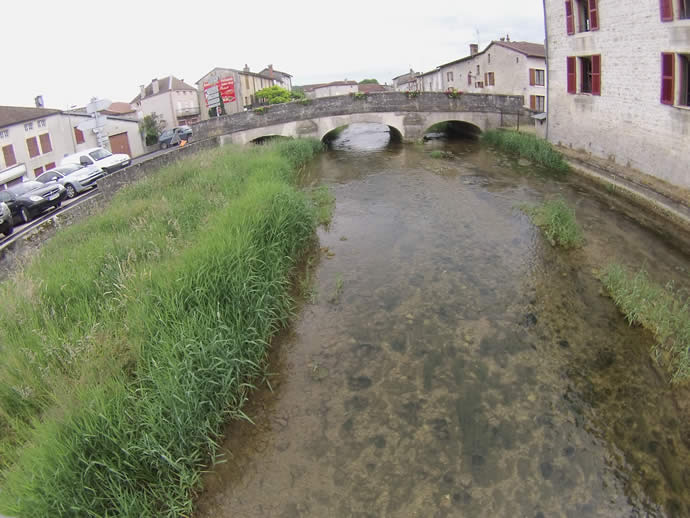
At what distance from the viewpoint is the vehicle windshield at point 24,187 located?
1785 cm

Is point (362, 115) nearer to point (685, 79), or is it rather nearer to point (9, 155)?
point (685, 79)

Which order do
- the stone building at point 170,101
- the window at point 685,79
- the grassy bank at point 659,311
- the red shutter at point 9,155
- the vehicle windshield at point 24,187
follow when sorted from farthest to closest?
1. the stone building at point 170,101
2. the red shutter at point 9,155
3. the vehicle windshield at point 24,187
4. the window at point 685,79
5. the grassy bank at point 659,311

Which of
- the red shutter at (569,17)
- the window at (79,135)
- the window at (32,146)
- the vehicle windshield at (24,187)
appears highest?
the red shutter at (569,17)

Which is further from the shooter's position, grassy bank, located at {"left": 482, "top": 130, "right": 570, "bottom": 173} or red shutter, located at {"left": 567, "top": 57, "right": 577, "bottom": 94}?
grassy bank, located at {"left": 482, "top": 130, "right": 570, "bottom": 173}

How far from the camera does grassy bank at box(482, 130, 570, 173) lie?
19.1 m

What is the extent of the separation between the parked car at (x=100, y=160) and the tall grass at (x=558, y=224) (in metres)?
19.4

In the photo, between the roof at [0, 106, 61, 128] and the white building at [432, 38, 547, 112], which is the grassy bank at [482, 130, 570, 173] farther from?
the roof at [0, 106, 61, 128]

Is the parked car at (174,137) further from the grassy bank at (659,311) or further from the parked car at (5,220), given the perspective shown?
the grassy bank at (659,311)

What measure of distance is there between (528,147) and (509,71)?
11.1 m

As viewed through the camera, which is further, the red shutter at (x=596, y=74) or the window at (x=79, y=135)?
the window at (x=79, y=135)

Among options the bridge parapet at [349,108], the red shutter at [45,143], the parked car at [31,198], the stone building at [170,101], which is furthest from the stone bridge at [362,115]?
the stone building at [170,101]

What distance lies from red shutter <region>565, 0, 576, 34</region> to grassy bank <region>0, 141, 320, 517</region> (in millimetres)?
15166

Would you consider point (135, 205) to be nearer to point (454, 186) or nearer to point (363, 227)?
point (363, 227)

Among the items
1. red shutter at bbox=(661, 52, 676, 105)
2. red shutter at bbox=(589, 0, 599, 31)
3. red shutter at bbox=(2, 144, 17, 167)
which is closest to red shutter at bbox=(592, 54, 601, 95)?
red shutter at bbox=(589, 0, 599, 31)
